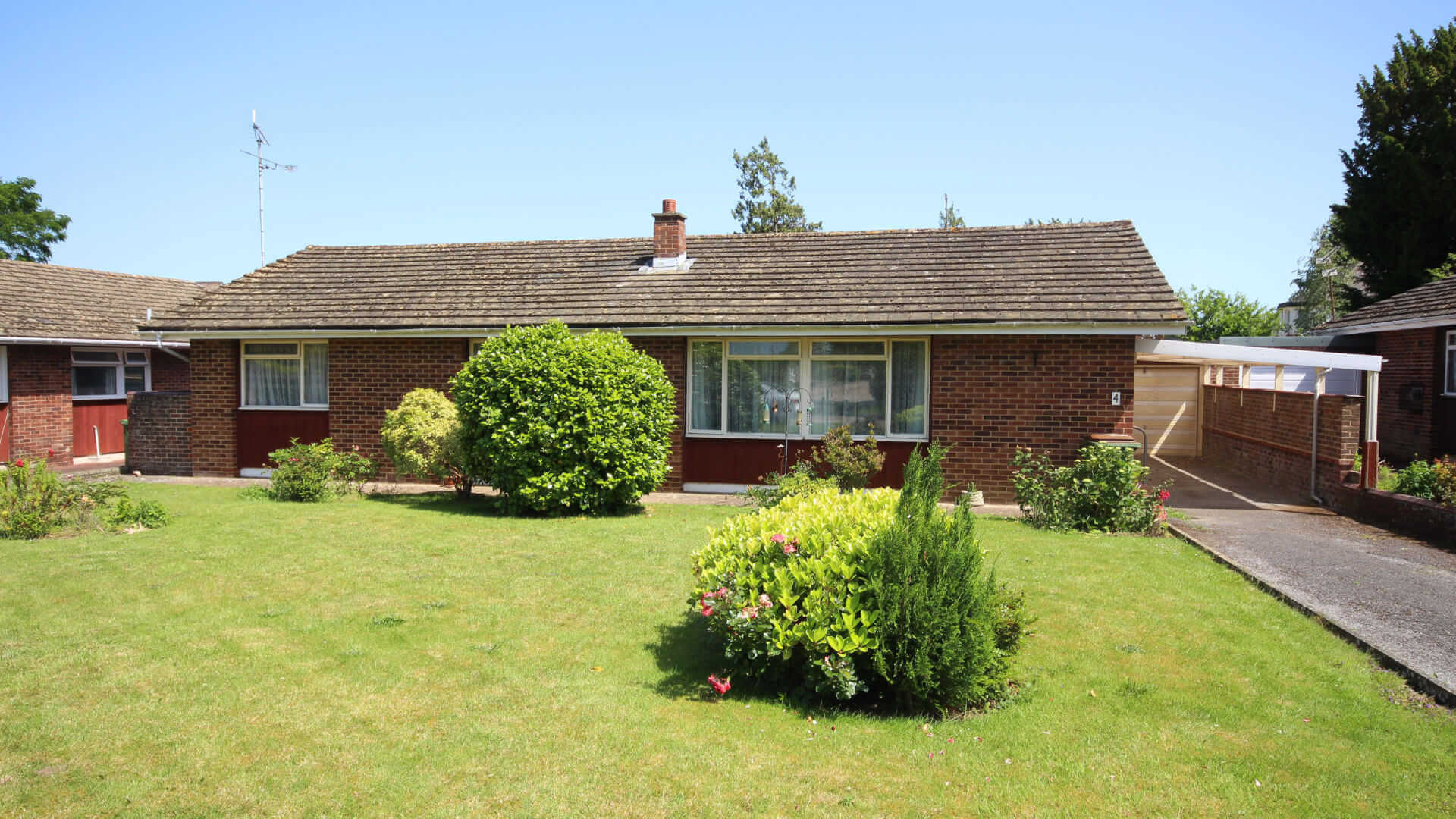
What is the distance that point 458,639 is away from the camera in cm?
659

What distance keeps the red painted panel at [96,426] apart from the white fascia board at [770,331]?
5.66m

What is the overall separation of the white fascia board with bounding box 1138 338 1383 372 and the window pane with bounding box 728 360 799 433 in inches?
212

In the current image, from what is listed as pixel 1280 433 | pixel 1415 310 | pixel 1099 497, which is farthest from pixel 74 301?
pixel 1415 310

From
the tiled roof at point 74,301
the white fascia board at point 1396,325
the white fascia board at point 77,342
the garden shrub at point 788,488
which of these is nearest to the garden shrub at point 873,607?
the garden shrub at point 788,488

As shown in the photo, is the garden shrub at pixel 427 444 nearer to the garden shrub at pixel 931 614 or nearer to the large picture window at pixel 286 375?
the large picture window at pixel 286 375

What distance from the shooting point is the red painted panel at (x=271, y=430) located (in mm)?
16281

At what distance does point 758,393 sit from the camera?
14.9 metres

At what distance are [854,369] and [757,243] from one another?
444cm

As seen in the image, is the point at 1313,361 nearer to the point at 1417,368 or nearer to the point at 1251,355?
the point at 1251,355

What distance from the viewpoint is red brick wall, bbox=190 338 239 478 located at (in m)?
16.6

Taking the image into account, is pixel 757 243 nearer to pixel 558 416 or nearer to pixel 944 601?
pixel 558 416

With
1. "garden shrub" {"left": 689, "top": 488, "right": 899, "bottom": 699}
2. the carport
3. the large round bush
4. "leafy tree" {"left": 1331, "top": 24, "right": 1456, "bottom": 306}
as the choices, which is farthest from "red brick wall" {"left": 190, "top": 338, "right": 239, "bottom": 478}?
"leafy tree" {"left": 1331, "top": 24, "right": 1456, "bottom": 306}

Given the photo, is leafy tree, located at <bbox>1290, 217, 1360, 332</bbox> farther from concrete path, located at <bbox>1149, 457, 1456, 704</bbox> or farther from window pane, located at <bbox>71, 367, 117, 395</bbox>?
window pane, located at <bbox>71, 367, 117, 395</bbox>

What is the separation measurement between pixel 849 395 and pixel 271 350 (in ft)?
34.0
